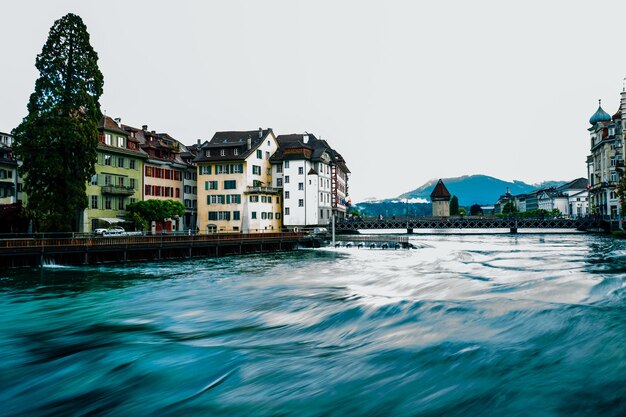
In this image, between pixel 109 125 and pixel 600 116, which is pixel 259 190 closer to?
pixel 109 125

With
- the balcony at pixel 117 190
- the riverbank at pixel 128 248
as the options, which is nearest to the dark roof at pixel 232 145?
the balcony at pixel 117 190

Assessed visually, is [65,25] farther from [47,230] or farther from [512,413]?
[512,413]

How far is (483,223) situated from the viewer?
353ft

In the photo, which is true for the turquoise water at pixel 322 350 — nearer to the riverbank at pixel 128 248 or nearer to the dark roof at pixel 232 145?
the riverbank at pixel 128 248

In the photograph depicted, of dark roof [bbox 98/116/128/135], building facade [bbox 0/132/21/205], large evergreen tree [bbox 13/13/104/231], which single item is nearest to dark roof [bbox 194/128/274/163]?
dark roof [bbox 98/116/128/135]

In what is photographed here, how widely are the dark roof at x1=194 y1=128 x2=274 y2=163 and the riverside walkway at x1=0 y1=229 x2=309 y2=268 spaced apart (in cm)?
2648

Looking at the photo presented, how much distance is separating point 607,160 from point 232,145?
8156 cm

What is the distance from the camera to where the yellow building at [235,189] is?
8562 cm

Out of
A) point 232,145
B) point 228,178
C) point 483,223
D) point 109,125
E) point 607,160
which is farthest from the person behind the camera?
point 607,160

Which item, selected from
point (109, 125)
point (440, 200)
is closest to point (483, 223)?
point (440, 200)

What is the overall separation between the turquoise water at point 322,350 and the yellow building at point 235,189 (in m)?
59.2

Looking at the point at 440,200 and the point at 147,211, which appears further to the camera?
the point at 440,200

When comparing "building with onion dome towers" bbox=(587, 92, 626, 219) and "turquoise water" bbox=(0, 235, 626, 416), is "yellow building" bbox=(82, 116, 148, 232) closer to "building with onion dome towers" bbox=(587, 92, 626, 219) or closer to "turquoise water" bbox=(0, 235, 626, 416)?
"turquoise water" bbox=(0, 235, 626, 416)

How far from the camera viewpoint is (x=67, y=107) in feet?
154
